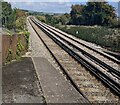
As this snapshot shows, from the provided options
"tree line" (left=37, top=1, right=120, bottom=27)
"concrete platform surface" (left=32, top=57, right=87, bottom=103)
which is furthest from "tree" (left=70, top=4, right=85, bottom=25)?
"concrete platform surface" (left=32, top=57, right=87, bottom=103)

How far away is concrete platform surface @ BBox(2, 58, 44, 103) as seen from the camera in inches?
447

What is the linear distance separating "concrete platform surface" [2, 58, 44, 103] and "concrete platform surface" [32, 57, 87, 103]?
0.28 meters

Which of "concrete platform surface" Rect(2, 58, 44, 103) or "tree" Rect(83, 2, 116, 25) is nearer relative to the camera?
"concrete platform surface" Rect(2, 58, 44, 103)

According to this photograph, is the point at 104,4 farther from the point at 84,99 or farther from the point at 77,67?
the point at 84,99

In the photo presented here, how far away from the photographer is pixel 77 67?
758 inches

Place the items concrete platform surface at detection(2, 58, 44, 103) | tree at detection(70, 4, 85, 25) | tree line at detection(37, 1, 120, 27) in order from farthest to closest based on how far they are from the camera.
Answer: tree at detection(70, 4, 85, 25) → tree line at detection(37, 1, 120, 27) → concrete platform surface at detection(2, 58, 44, 103)

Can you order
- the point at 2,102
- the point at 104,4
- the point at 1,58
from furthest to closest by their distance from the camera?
1. the point at 104,4
2. the point at 1,58
3. the point at 2,102

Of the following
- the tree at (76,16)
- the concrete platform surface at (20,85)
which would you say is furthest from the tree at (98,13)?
the concrete platform surface at (20,85)

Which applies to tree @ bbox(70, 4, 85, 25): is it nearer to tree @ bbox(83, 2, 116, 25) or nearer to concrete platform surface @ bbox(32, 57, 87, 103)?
tree @ bbox(83, 2, 116, 25)

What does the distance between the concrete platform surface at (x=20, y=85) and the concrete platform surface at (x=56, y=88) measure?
0.91 ft

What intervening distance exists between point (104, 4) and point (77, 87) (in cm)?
8426

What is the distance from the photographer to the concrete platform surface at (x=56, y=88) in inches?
456

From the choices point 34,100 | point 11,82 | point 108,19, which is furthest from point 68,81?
point 108,19

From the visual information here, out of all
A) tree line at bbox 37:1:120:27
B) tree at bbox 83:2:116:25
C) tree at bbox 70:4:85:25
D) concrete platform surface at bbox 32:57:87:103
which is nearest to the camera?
concrete platform surface at bbox 32:57:87:103
